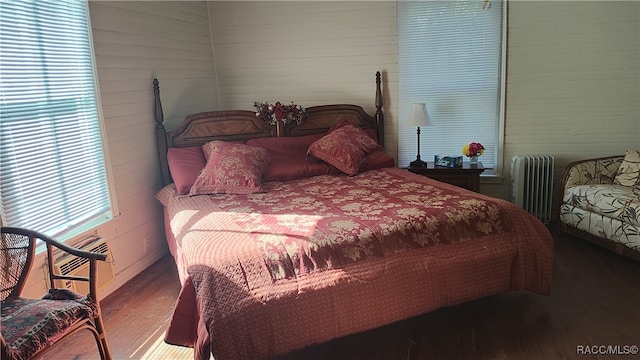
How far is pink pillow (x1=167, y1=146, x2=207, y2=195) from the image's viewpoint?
11.6 feet

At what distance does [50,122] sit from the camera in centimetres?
285

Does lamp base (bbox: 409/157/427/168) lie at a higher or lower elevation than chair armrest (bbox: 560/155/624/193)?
higher

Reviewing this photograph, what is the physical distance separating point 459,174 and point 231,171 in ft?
6.78

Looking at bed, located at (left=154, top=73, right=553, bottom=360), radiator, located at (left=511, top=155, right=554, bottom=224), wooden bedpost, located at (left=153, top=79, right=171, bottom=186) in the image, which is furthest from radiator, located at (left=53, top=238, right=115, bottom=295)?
radiator, located at (left=511, top=155, right=554, bottom=224)

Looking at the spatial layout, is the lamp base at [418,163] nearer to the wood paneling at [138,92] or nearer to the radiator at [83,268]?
the wood paneling at [138,92]

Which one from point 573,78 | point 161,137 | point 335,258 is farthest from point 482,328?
point 161,137

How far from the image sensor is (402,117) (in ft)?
15.0

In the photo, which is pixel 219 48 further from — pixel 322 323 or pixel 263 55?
pixel 322 323

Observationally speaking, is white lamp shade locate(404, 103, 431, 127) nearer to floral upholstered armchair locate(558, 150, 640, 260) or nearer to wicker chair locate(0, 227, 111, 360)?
floral upholstered armchair locate(558, 150, 640, 260)

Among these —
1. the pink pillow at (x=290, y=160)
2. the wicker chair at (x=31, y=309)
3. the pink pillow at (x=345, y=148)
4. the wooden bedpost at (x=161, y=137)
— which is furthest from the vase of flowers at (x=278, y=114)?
the wicker chair at (x=31, y=309)

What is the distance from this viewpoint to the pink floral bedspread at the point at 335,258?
7.04 ft

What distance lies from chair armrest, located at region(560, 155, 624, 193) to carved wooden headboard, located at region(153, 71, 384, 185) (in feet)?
5.70

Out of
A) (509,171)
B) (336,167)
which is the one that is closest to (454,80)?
(509,171)

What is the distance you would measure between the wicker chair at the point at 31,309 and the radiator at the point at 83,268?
55cm
